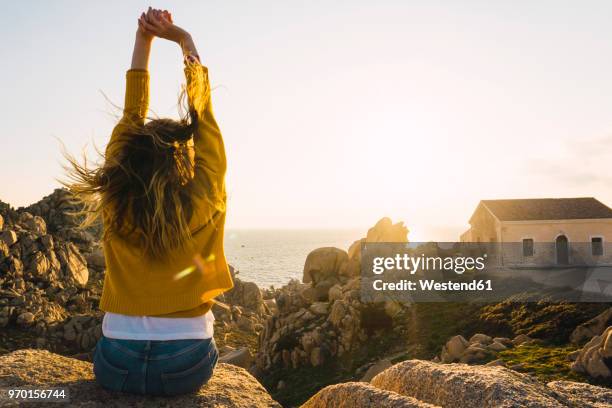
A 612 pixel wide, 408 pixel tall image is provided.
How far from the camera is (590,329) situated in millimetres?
23594

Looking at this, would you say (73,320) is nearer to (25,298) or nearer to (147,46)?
(25,298)

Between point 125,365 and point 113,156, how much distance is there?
1.52 meters

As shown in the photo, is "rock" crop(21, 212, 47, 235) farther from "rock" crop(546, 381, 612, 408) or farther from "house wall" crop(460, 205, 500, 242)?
"rock" crop(546, 381, 612, 408)

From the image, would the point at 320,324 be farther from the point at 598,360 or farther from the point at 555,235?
the point at 555,235

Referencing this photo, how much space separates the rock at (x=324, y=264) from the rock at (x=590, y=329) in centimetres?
2012

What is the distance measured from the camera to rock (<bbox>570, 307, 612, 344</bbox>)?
23.3 metres

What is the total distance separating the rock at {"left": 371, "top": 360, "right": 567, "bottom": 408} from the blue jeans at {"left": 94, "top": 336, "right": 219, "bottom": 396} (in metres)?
2.04

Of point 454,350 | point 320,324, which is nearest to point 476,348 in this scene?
point 454,350

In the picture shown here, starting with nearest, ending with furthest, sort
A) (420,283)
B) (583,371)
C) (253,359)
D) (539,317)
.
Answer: (583,371)
(539,317)
(253,359)
(420,283)

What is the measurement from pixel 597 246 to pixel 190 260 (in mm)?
49672

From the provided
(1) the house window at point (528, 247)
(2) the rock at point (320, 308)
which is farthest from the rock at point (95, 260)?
(1) the house window at point (528, 247)

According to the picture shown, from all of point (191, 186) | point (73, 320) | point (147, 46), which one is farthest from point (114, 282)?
point (73, 320)

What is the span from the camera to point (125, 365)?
4.15 m

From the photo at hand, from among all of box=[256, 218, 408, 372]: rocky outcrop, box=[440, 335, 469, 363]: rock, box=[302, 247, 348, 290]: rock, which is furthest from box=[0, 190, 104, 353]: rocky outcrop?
box=[440, 335, 469, 363]: rock
